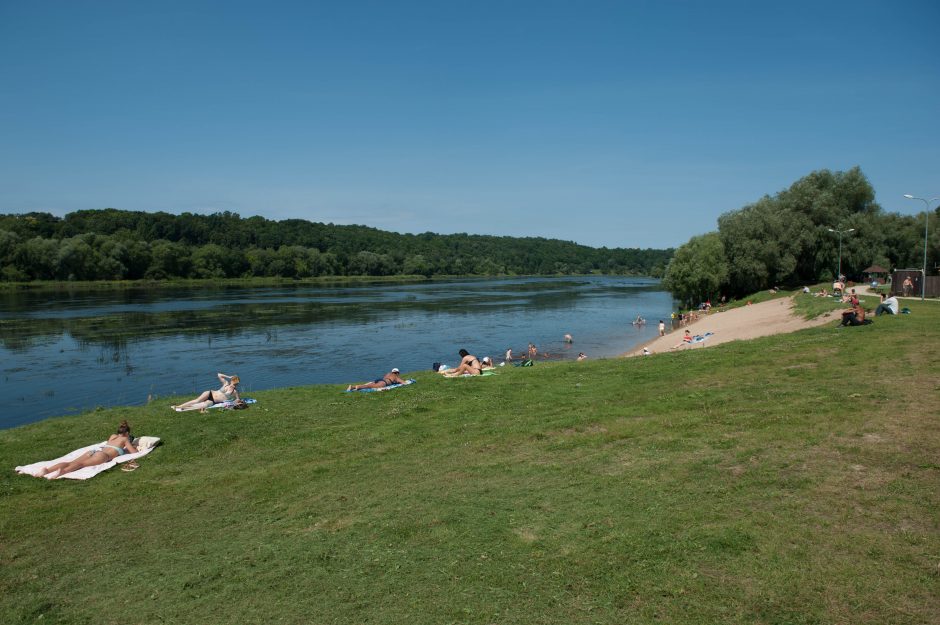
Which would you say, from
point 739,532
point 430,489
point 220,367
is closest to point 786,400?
point 739,532

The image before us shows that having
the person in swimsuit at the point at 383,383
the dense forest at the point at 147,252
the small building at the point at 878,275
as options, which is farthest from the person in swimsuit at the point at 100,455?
the dense forest at the point at 147,252

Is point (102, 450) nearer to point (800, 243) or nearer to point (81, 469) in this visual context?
point (81, 469)

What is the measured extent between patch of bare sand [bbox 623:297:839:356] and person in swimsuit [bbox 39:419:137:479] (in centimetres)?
2310

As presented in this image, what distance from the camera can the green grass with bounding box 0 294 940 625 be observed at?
6570 mm

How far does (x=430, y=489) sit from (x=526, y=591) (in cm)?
365

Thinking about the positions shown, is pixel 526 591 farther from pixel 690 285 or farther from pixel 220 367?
pixel 690 285

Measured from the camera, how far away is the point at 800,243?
6794 cm

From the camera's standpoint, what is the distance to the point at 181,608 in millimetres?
7008

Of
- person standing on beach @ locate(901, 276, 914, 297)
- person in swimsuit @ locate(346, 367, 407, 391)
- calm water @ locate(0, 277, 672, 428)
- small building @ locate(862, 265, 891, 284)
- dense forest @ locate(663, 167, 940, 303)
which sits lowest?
calm water @ locate(0, 277, 672, 428)

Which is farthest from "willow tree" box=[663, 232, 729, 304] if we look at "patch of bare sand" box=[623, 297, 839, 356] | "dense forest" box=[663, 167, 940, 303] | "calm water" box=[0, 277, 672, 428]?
"patch of bare sand" box=[623, 297, 839, 356]

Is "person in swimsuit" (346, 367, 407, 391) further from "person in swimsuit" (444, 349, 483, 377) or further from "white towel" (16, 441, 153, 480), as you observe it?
"white towel" (16, 441, 153, 480)

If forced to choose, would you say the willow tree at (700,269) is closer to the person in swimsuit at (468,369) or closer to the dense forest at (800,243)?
the dense forest at (800,243)

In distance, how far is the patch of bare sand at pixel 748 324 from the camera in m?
33.4

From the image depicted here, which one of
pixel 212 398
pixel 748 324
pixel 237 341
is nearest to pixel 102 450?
pixel 212 398
